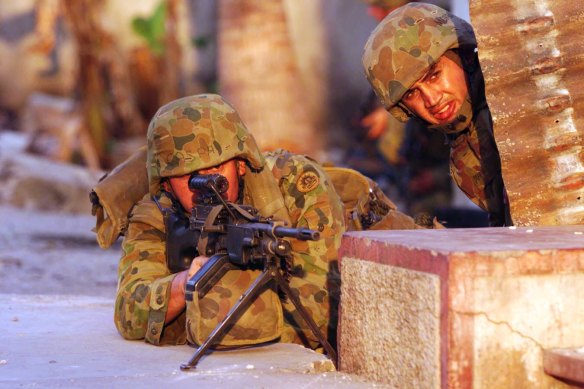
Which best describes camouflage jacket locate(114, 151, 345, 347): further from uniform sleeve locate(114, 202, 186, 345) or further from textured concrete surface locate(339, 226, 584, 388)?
textured concrete surface locate(339, 226, 584, 388)

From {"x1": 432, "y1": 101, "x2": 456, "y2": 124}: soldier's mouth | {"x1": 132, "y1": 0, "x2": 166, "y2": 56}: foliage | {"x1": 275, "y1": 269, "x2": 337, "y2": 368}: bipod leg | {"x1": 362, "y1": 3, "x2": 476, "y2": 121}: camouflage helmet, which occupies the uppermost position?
{"x1": 132, "y1": 0, "x2": 166, "y2": 56}: foliage

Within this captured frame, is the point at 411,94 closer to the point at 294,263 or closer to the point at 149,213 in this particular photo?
the point at 294,263

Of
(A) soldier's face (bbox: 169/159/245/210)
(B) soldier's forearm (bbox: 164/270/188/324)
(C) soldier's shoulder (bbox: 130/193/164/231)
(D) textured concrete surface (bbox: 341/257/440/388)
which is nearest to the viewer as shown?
(D) textured concrete surface (bbox: 341/257/440/388)

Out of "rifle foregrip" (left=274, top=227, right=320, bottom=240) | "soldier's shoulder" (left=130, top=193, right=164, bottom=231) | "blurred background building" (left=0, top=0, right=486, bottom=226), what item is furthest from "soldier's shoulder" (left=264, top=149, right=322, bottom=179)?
"blurred background building" (left=0, top=0, right=486, bottom=226)

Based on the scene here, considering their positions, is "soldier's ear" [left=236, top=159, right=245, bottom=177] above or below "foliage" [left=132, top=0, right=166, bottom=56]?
below

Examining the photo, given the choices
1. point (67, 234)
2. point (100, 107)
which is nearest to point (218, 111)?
point (67, 234)

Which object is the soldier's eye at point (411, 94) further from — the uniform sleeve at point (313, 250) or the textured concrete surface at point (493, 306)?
the textured concrete surface at point (493, 306)

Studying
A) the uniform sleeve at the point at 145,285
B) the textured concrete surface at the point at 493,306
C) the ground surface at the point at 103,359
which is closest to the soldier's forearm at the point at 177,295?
the uniform sleeve at the point at 145,285

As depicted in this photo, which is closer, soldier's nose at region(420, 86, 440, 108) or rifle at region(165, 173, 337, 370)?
rifle at region(165, 173, 337, 370)

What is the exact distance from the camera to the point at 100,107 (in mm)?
14656

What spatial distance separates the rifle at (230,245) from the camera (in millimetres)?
3379

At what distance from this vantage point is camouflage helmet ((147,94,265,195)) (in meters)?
3.73

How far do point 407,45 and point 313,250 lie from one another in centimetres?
94

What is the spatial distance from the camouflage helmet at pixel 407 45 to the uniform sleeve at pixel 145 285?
3.53ft
